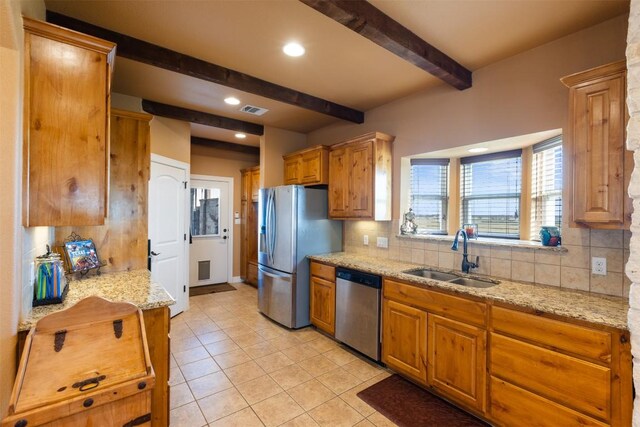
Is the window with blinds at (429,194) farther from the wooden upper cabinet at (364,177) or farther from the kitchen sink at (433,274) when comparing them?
the kitchen sink at (433,274)

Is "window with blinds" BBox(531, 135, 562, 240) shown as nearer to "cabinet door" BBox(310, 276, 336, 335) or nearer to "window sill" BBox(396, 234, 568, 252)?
"window sill" BBox(396, 234, 568, 252)

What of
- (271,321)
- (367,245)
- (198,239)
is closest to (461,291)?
(367,245)

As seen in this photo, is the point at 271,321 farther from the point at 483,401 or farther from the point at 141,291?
the point at 483,401

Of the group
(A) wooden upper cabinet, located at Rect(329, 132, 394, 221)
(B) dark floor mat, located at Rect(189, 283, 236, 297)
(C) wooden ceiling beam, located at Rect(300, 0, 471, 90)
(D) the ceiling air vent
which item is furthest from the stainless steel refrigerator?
(C) wooden ceiling beam, located at Rect(300, 0, 471, 90)

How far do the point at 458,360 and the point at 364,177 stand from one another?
1.93 metres

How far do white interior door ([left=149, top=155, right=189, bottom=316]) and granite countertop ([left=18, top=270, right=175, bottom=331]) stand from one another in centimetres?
134

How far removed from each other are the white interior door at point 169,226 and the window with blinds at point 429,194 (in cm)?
303

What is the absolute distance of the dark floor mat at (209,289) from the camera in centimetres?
513

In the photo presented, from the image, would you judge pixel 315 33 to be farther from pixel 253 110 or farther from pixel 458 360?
pixel 458 360

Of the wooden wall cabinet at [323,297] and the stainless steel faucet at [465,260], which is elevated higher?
the stainless steel faucet at [465,260]

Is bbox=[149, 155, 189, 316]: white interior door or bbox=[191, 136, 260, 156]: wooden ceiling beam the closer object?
bbox=[149, 155, 189, 316]: white interior door

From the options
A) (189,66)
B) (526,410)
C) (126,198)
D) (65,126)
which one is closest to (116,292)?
(126,198)

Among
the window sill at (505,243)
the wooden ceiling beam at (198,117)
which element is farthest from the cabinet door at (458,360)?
the wooden ceiling beam at (198,117)

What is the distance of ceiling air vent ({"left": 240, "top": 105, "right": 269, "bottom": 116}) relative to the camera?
3.64 meters
